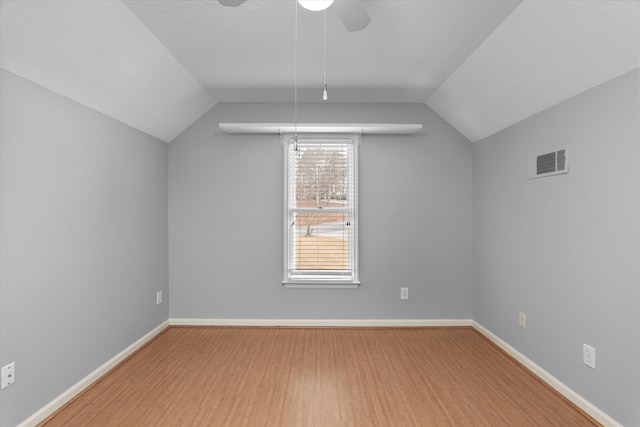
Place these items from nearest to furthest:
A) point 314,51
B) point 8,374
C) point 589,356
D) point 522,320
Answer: point 8,374, point 589,356, point 314,51, point 522,320

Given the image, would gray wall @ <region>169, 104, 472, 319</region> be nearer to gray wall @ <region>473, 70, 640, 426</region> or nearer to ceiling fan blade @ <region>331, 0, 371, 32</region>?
gray wall @ <region>473, 70, 640, 426</region>

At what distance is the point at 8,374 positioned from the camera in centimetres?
207

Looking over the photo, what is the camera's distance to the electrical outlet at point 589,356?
7.75 ft

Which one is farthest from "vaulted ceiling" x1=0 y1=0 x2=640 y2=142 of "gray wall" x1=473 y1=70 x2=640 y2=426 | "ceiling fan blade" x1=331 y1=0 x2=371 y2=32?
"ceiling fan blade" x1=331 y1=0 x2=371 y2=32

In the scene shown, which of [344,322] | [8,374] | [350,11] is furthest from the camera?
[344,322]

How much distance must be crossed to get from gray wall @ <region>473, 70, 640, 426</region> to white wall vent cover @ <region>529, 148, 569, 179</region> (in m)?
0.05

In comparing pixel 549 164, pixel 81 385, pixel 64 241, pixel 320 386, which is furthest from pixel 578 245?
pixel 81 385

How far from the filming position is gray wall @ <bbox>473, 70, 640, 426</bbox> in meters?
2.11

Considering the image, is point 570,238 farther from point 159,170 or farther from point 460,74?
point 159,170

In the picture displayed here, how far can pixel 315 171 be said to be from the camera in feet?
14.0

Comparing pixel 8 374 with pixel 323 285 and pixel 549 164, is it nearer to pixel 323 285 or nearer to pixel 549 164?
pixel 323 285

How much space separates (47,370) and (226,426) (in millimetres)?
1249

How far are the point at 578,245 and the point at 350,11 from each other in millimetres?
2171

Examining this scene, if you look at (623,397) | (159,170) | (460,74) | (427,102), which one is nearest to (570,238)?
(623,397)
